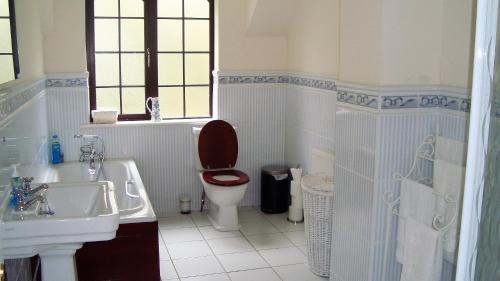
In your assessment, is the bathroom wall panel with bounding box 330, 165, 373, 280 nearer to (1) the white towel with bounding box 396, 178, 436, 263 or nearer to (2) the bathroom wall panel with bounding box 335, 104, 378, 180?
(2) the bathroom wall panel with bounding box 335, 104, 378, 180

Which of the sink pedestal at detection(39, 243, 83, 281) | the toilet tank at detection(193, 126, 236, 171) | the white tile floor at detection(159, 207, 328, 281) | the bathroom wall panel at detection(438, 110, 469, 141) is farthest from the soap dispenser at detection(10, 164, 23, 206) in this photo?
the toilet tank at detection(193, 126, 236, 171)

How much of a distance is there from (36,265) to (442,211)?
2344 millimetres

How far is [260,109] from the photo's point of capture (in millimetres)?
5504

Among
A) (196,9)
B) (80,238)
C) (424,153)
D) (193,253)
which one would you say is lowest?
(193,253)

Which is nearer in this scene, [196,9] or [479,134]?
[479,134]

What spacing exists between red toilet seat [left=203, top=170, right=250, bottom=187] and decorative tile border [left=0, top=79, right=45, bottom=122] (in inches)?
64.0

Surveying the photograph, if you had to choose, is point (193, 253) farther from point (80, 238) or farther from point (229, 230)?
point (80, 238)

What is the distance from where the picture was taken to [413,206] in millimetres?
2840

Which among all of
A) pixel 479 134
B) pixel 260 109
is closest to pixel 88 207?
pixel 479 134

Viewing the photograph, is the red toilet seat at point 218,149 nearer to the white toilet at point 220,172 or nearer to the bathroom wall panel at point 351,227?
the white toilet at point 220,172

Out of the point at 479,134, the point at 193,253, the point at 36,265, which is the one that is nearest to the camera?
the point at 479,134

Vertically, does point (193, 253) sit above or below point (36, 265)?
below

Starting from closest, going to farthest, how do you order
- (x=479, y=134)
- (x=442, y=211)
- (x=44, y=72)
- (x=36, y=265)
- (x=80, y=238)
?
1. (x=479, y=134)
2. (x=80, y=238)
3. (x=442, y=211)
4. (x=36, y=265)
5. (x=44, y=72)

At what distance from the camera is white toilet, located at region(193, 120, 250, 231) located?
483 cm
